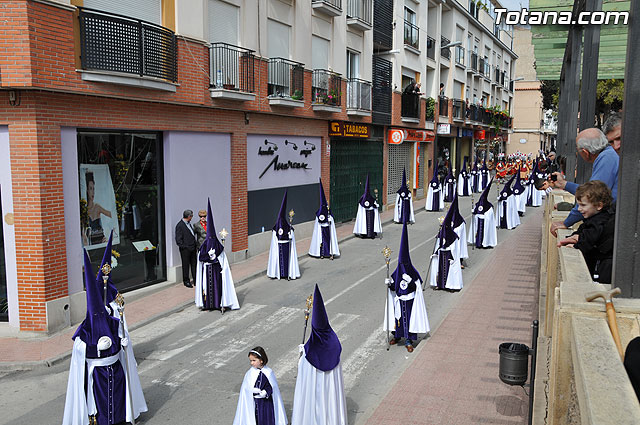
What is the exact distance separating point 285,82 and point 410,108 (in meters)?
13.4

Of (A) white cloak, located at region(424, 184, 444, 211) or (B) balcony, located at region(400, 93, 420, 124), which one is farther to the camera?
(B) balcony, located at region(400, 93, 420, 124)

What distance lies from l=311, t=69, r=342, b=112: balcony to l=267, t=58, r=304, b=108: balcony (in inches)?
50.7

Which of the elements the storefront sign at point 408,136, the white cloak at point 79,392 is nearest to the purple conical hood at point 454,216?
the white cloak at point 79,392

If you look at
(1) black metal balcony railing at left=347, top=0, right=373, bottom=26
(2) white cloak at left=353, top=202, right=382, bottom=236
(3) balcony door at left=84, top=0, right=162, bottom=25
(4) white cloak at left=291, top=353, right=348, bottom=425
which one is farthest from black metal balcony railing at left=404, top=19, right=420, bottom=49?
(4) white cloak at left=291, top=353, right=348, bottom=425

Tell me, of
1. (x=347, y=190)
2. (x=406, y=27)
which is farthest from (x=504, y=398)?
(x=406, y=27)

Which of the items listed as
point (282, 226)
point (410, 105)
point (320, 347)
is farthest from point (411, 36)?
point (320, 347)

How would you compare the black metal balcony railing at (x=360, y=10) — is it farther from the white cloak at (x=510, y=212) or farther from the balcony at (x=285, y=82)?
the white cloak at (x=510, y=212)

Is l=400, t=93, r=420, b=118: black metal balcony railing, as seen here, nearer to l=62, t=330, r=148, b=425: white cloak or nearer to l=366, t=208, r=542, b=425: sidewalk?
l=366, t=208, r=542, b=425: sidewalk

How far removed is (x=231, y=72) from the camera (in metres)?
15.2

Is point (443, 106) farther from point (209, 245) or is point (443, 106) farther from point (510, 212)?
point (209, 245)

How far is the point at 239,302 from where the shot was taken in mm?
12508

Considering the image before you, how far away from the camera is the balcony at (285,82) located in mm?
17234

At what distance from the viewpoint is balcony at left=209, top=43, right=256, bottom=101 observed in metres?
14.6

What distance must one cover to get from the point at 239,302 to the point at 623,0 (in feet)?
32.7
